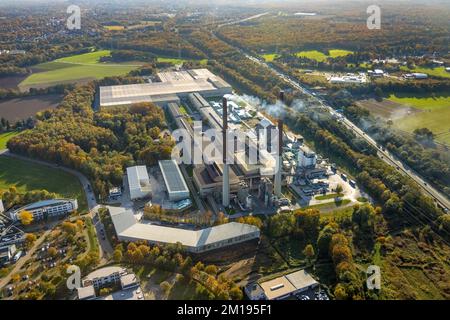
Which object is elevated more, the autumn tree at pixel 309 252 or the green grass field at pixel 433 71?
the green grass field at pixel 433 71

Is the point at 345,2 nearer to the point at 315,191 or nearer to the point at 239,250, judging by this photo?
the point at 315,191

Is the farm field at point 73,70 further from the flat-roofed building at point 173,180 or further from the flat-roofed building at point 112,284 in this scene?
the flat-roofed building at point 112,284

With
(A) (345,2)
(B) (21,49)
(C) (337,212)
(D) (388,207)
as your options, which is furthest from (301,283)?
(A) (345,2)

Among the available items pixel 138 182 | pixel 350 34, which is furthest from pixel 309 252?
pixel 350 34

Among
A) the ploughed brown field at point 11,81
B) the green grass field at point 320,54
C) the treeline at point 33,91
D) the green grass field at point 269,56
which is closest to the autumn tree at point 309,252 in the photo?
the treeline at point 33,91

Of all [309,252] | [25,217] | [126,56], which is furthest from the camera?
[126,56]

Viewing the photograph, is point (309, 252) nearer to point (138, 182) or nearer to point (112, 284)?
point (112, 284)

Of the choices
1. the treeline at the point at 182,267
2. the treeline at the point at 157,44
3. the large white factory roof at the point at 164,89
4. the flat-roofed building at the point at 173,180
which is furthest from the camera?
the treeline at the point at 157,44
